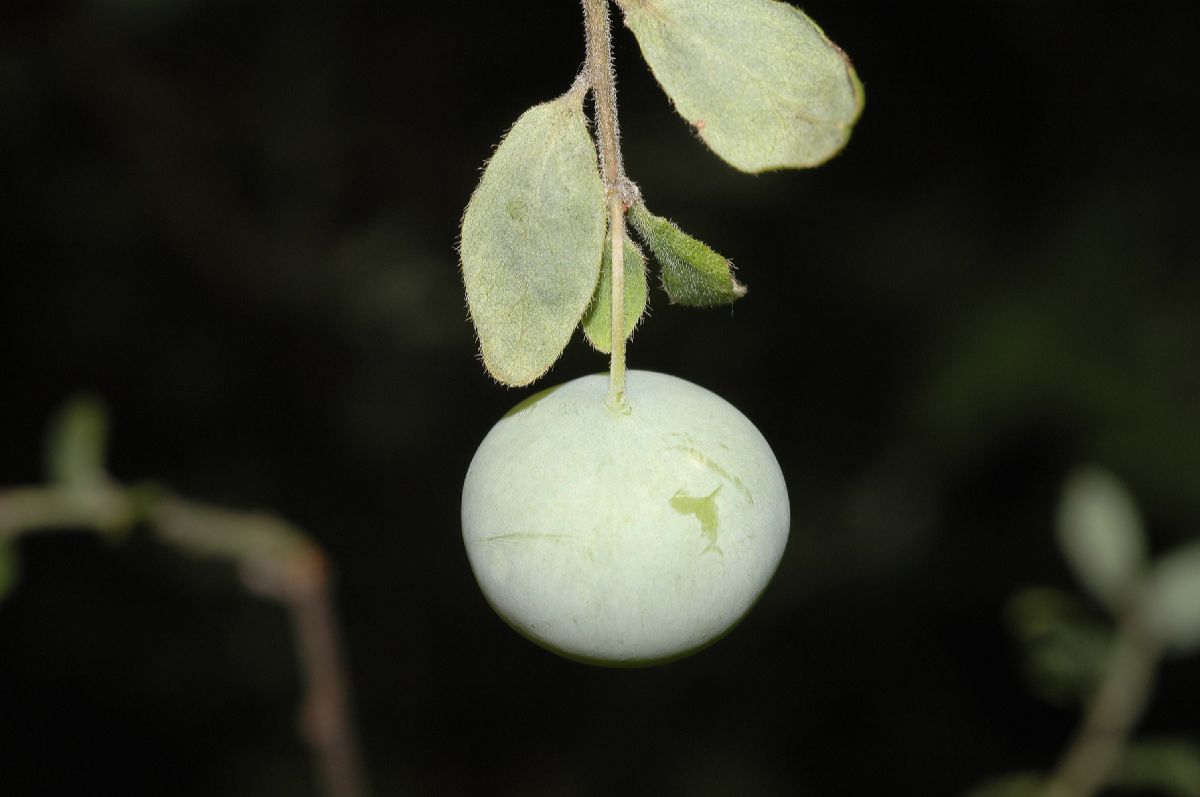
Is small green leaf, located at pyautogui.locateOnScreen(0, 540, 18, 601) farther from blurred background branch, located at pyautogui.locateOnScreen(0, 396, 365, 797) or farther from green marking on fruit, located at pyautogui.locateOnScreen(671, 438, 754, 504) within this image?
green marking on fruit, located at pyautogui.locateOnScreen(671, 438, 754, 504)

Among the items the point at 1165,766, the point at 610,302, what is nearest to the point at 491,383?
the point at 1165,766

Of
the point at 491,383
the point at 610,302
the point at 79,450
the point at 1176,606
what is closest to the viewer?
the point at 610,302

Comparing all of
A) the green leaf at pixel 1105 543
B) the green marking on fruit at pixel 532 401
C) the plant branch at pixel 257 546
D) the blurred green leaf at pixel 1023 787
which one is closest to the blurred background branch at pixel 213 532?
the plant branch at pixel 257 546

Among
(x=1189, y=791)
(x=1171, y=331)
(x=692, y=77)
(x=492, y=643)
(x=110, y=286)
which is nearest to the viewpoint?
(x=692, y=77)

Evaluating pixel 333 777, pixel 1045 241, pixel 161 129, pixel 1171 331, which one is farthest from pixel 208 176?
pixel 1171 331

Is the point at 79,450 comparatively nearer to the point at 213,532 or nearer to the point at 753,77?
the point at 213,532

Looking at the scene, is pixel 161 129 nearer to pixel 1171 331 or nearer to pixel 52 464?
pixel 52 464

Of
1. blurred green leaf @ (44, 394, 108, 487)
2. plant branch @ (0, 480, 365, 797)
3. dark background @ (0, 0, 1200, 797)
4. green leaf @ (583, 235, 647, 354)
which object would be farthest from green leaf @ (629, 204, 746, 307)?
dark background @ (0, 0, 1200, 797)

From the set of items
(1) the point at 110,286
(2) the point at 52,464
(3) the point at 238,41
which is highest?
(3) the point at 238,41
